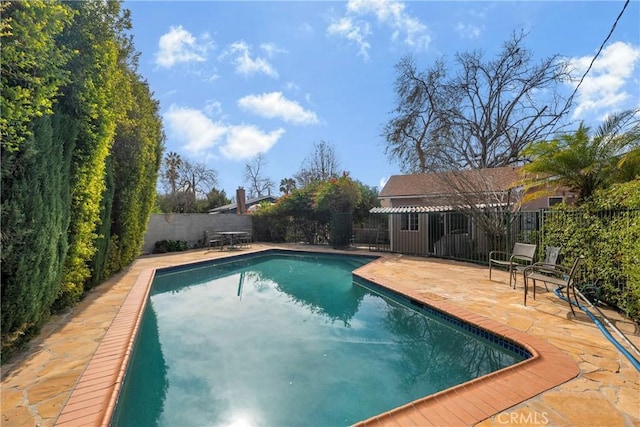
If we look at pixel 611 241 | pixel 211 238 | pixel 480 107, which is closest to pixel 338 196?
pixel 211 238

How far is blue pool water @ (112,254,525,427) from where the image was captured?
13.6 ft

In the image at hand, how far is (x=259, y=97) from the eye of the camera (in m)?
21.8

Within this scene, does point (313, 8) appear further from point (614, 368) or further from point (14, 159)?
point (614, 368)

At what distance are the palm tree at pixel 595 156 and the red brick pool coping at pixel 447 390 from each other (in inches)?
272

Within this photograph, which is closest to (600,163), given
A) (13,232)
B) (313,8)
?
(313,8)

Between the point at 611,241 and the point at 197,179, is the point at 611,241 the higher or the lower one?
the lower one

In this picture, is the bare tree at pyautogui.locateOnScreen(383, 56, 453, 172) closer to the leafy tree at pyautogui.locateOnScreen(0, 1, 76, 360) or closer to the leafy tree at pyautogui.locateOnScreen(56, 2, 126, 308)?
the leafy tree at pyautogui.locateOnScreen(56, 2, 126, 308)

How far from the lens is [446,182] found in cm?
1458

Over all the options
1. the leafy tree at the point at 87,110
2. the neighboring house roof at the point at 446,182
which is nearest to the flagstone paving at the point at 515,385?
the leafy tree at the point at 87,110

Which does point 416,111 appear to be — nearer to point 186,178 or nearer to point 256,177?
point 256,177

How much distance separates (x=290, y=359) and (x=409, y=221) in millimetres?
13923

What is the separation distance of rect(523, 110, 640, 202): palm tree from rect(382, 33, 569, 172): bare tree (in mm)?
16045

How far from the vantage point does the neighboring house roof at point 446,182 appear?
14.6 m

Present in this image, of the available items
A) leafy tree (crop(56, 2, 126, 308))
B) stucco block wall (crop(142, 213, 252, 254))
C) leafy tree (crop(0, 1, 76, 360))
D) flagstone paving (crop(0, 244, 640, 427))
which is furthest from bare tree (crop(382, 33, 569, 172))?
leafy tree (crop(0, 1, 76, 360))
